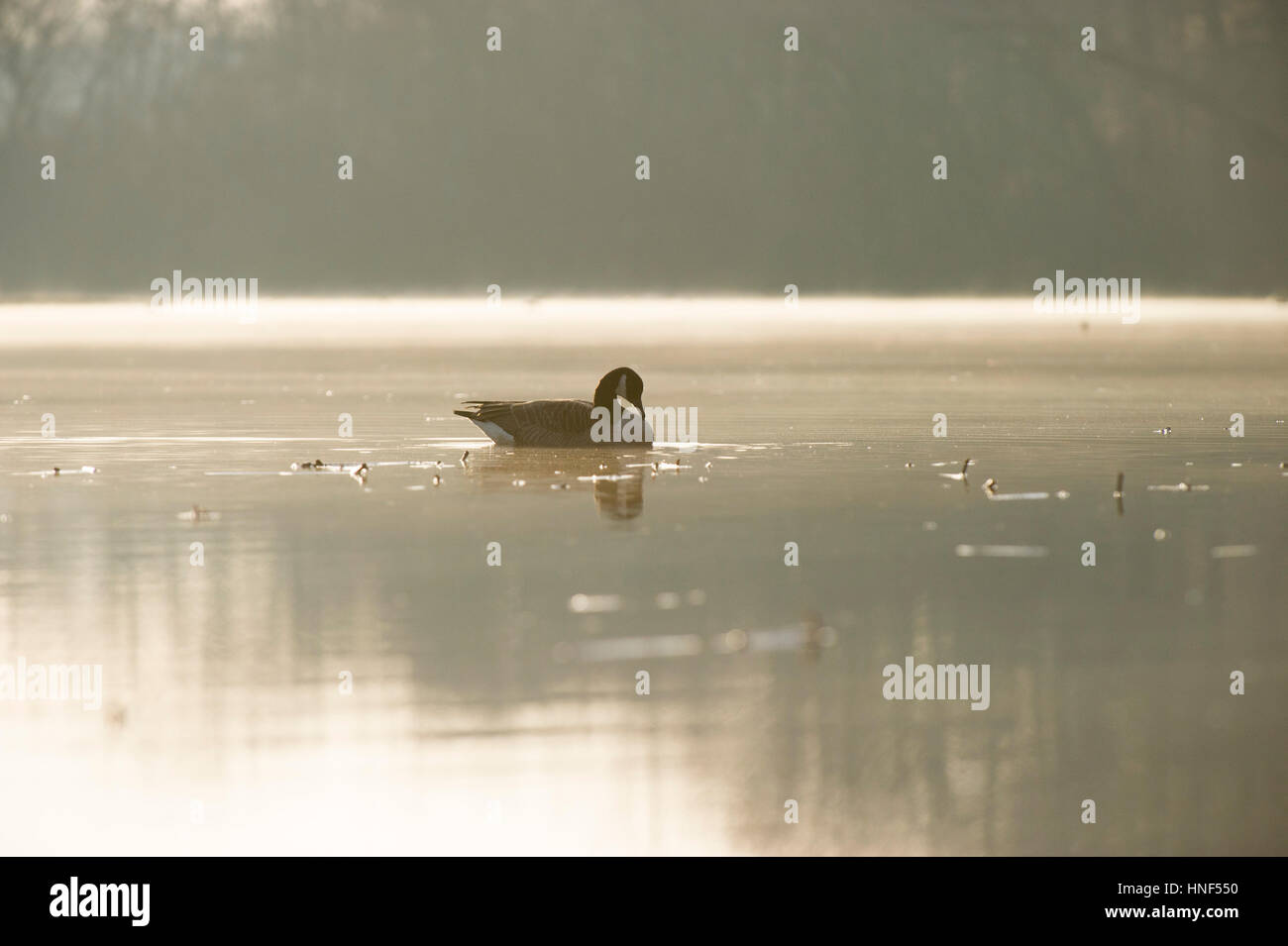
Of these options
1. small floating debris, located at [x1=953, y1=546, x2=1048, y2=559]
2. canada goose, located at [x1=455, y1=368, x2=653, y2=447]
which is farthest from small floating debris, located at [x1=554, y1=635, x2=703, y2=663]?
canada goose, located at [x1=455, y1=368, x2=653, y2=447]

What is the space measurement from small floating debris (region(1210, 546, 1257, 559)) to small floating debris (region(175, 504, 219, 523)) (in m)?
7.89

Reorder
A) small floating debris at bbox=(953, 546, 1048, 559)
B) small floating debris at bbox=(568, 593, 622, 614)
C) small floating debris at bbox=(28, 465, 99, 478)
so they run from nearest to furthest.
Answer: small floating debris at bbox=(568, 593, 622, 614) → small floating debris at bbox=(953, 546, 1048, 559) → small floating debris at bbox=(28, 465, 99, 478)

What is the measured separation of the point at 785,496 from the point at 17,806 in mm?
10388

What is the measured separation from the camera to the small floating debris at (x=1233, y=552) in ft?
45.8

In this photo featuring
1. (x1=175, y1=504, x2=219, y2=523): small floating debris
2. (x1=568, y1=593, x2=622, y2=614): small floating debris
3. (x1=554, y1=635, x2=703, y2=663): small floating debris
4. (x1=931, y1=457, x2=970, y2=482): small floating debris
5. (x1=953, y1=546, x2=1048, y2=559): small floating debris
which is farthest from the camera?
(x1=931, y1=457, x2=970, y2=482): small floating debris

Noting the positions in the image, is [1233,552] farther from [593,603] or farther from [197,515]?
[197,515]

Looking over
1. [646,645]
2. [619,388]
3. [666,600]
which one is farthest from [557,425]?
[646,645]

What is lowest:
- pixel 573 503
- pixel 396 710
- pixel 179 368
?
pixel 396 710

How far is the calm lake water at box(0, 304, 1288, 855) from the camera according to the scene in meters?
7.96

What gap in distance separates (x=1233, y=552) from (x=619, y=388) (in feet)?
38.4

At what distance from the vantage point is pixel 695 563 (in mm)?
13641

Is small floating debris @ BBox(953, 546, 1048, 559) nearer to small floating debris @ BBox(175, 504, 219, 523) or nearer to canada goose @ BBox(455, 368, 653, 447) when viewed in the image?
small floating debris @ BBox(175, 504, 219, 523)
